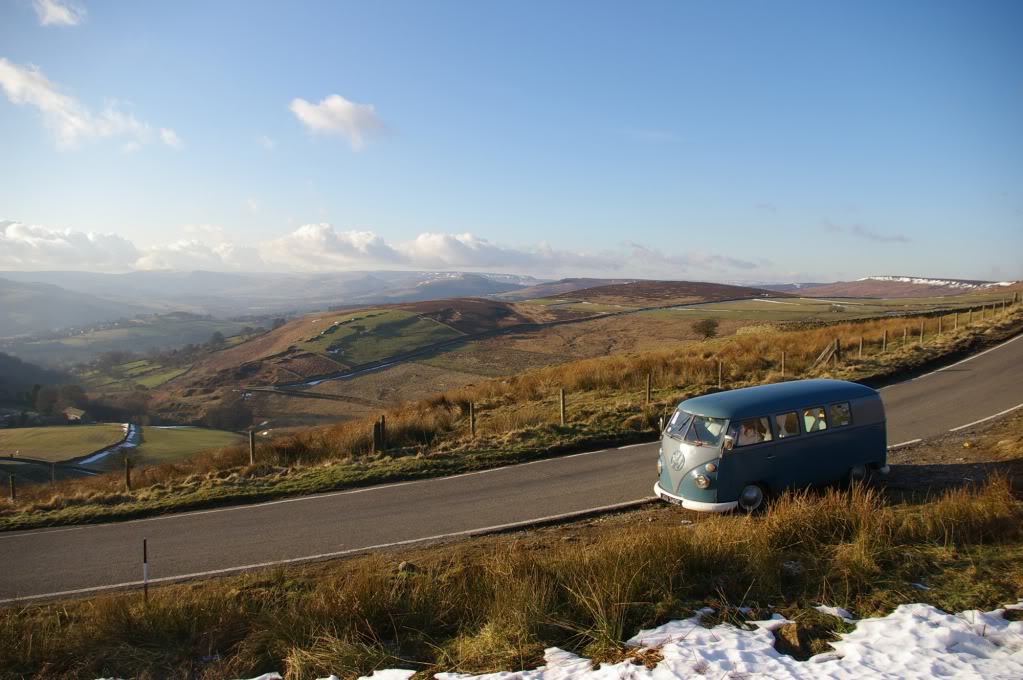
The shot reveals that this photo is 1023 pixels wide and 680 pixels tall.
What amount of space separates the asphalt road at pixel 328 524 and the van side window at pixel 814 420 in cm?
327

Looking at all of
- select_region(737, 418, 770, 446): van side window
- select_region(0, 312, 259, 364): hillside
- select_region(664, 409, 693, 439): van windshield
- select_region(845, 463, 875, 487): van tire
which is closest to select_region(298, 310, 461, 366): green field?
select_region(0, 312, 259, 364): hillside

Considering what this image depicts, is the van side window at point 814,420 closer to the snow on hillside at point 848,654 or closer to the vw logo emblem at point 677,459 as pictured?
the vw logo emblem at point 677,459

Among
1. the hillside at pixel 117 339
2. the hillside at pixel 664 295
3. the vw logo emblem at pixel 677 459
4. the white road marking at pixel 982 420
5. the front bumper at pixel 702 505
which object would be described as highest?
the hillside at pixel 664 295

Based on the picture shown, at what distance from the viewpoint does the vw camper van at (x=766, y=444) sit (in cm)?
919

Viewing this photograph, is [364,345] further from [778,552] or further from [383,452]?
[778,552]

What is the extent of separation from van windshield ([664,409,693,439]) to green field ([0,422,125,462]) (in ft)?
126

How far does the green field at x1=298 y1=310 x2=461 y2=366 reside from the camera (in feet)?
239

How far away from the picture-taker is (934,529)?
7.11m

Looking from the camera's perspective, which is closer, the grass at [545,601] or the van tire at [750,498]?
the grass at [545,601]

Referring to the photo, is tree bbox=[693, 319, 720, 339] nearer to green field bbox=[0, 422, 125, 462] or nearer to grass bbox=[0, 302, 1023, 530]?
grass bbox=[0, 302, 1023, 530]

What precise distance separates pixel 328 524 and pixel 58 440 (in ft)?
131

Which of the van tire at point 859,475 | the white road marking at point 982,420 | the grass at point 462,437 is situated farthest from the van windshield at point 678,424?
the white road marking at point 982,420

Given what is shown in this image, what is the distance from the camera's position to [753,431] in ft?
30.6

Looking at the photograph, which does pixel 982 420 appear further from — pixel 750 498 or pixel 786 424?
pixel 750 498
